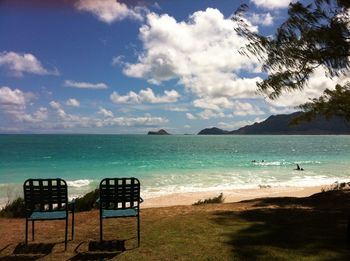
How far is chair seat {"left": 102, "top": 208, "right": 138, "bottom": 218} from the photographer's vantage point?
738 centimetres

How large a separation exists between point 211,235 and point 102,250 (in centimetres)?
222

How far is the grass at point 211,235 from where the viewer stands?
7.10 metres

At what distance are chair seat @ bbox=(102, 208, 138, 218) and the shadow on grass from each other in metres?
1.87

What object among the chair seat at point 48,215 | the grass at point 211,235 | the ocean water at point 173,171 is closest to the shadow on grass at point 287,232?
the grass at point 211,235

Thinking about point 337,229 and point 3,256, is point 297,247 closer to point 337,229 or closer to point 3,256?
point 337,229

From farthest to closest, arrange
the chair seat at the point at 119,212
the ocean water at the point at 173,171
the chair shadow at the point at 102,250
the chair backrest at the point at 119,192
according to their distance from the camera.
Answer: the ocean water at the point at 173,171 → the chair backrest at the point at 119,192 → the chair seat at the point at 119,212 → the chair shadow at the point at 102,250

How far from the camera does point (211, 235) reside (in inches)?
331

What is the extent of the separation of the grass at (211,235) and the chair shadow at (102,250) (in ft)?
0.06

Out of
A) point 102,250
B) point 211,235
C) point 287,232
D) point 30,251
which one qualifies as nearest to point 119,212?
point 102,250

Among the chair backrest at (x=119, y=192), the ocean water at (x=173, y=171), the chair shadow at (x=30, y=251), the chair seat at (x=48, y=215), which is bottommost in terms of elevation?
the ocean water at (x=173, y=171)

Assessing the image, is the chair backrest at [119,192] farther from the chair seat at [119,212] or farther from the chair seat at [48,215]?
the chair seat at [48,215]

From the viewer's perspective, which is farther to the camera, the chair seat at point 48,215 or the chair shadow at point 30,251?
the chair seat at point 48,215

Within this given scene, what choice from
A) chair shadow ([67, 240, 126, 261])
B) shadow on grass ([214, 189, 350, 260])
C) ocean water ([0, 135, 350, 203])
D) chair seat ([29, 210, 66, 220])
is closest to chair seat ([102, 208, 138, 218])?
chair shadow ([67, 240, 126, 261])

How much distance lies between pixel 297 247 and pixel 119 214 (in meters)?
3.21
